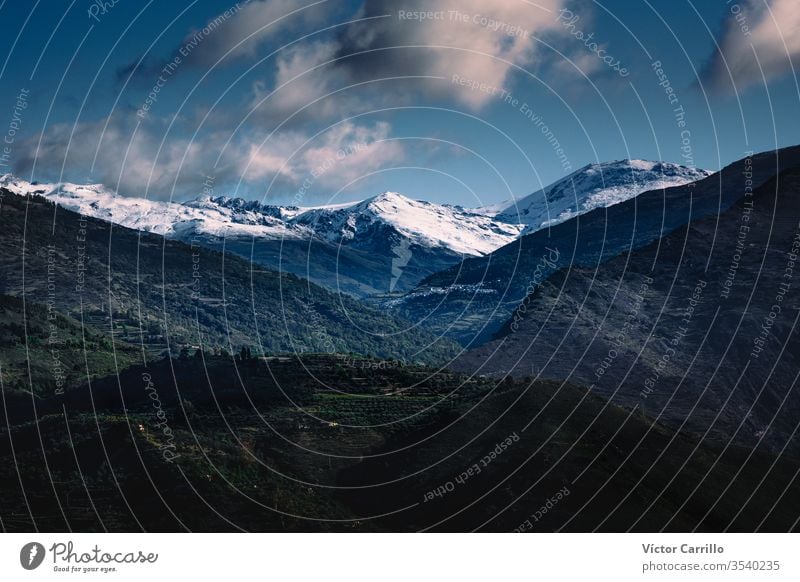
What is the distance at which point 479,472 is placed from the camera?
135125 mm

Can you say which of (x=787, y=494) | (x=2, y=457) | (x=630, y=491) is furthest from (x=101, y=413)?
(x=787, y=494)

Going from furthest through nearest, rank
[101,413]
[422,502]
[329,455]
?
[101,413], [329,455], [422,502]

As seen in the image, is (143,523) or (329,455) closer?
(143,523)

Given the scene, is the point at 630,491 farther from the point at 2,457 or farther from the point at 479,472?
the point at 2,457

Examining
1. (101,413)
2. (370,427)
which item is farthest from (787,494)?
(101,413)

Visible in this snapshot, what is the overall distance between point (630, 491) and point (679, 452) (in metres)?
31.8

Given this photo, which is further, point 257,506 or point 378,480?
point 378,480

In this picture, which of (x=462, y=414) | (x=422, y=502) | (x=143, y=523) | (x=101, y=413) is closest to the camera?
(x=143, y=523)

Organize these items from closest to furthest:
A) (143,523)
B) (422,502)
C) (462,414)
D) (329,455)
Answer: (143,523) → (422,502) → (329,455) → (462,414)

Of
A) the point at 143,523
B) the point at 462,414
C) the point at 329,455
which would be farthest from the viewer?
the point at 462,414

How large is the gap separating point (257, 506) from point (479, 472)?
31.4 metres

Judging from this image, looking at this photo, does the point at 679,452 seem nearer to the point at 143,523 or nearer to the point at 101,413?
the point at 143,523

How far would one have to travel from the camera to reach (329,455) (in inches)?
5689

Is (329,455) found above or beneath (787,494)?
above
